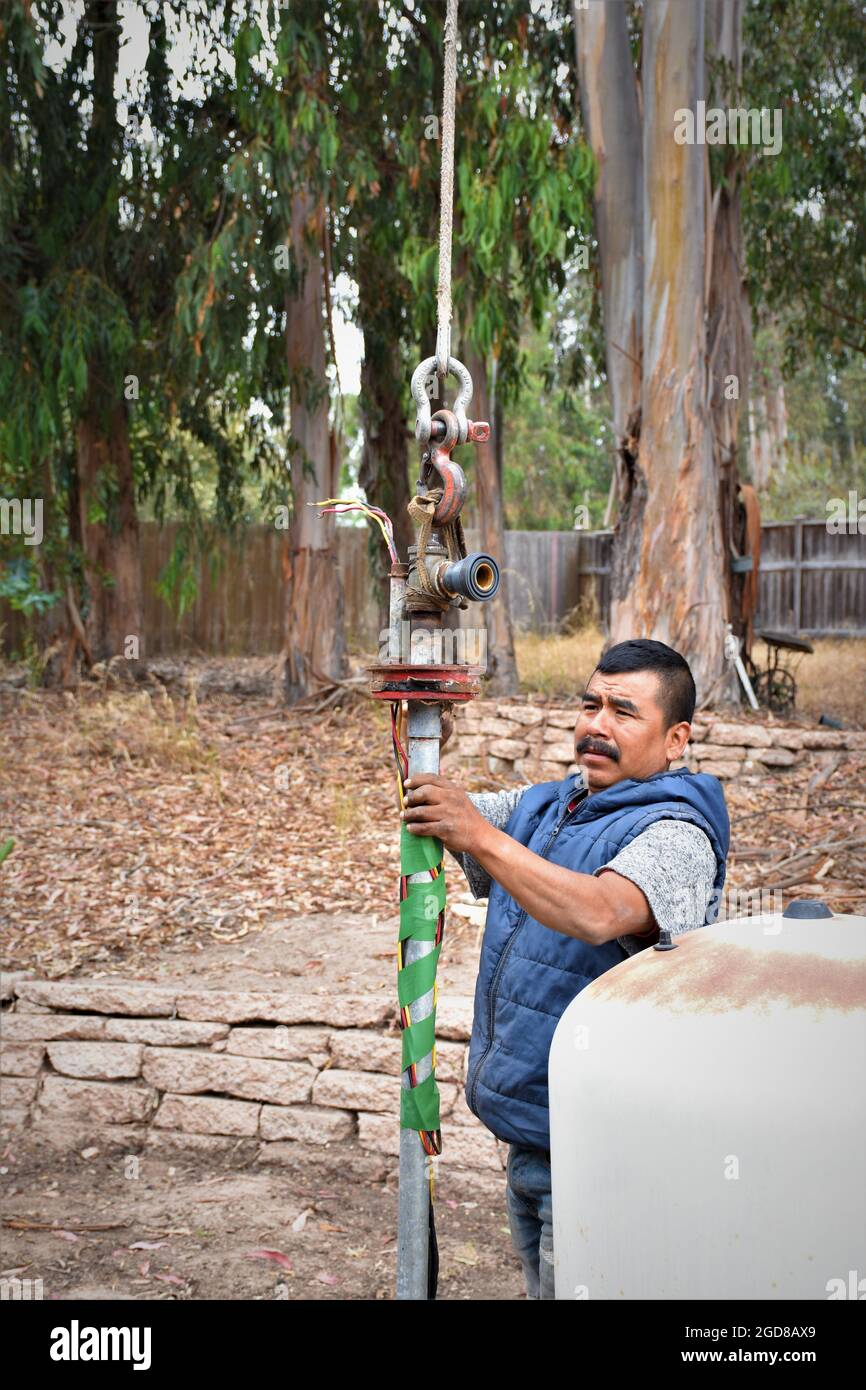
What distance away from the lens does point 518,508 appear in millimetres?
29156

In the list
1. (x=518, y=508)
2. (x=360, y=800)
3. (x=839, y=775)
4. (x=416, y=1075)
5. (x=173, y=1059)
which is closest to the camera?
(x=416, y=1075)

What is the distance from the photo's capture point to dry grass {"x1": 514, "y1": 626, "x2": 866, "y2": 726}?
10.7 meters

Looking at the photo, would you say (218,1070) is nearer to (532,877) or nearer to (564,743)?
(532,877)

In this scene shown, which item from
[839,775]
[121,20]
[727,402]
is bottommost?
[839,775]

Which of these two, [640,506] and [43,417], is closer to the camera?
[640,506]

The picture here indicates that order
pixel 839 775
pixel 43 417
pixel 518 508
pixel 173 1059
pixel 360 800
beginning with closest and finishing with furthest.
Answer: pixel 173 1059 → pixel 839 775 → pixel 360 800 → pixel 43 417 → pixel 518 508

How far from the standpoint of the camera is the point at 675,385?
26.6 feet

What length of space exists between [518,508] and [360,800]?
2157 cm

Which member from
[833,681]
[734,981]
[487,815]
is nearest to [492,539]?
[833,681]

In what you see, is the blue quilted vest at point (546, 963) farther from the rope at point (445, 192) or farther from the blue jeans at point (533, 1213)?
the rope at point (445, 192)

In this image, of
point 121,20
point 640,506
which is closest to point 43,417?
point 121,20

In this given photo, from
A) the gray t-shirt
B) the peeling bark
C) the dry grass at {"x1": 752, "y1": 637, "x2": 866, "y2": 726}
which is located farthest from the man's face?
the dry grass at {"x1": 752, "y1": 637, "x2": 866, "y2": 726}

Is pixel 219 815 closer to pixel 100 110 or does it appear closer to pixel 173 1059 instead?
pixel 173 1059

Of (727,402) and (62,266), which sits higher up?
(62,266)
